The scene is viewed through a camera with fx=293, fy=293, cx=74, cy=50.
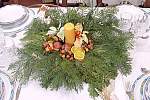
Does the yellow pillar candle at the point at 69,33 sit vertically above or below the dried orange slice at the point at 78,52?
above

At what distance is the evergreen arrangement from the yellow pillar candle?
0.07 metres

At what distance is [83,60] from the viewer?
3.67 feet

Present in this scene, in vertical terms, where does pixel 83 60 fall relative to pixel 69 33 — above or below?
below

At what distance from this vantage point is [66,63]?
1108 mm

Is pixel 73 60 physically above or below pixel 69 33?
below

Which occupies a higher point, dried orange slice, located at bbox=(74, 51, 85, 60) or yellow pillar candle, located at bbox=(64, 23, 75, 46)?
yellow pillar candle, located at bbox=(64, 23, 75, 46)

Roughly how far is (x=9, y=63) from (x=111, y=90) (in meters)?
0.45

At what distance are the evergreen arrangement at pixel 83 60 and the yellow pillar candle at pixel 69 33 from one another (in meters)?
0.07

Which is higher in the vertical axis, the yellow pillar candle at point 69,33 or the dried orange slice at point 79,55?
the yellow pillar candle at point 69,33

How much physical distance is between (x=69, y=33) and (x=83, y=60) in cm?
12

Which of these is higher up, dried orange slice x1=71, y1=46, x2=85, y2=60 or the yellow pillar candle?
the yellow pillar candle

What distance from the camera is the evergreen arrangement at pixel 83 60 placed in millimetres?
1090

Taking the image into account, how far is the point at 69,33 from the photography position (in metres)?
1.12

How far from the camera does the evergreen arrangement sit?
1090mm
